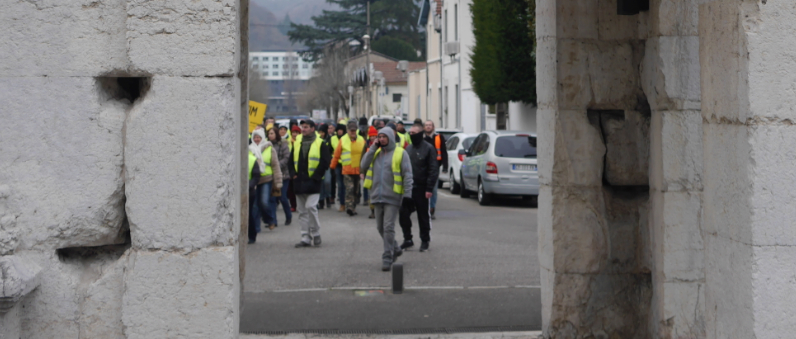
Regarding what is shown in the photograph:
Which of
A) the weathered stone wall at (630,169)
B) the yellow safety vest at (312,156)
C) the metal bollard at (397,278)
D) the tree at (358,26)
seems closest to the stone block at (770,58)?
the weathered stone wall at (630,169)

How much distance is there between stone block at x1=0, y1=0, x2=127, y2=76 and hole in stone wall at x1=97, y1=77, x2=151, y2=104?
0.10 m

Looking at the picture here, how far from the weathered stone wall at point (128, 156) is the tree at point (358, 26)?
78644mm

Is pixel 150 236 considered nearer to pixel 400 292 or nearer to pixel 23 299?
pixel 23 299

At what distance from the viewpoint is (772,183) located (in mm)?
3854

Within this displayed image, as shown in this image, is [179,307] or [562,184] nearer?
[179,307]

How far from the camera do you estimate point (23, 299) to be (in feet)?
12.4

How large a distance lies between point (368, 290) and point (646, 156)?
3.49 m

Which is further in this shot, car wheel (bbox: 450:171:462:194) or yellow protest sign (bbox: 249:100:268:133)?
car wheel (bbox: 450:171:462:194)

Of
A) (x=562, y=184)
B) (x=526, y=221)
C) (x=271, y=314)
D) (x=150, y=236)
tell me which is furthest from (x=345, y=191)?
(x=150, y=236)

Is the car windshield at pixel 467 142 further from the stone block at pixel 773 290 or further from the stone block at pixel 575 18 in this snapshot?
the stone block at pixel 773 290

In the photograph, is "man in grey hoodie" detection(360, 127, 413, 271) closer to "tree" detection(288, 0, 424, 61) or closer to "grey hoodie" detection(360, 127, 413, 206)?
"grey hoodie" detection(360, 127, 413, 206)

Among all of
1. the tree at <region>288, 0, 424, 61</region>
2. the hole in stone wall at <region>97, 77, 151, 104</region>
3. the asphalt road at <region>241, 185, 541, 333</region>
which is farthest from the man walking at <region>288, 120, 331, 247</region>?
the tree at <region>288, 0, 424, 61</region>

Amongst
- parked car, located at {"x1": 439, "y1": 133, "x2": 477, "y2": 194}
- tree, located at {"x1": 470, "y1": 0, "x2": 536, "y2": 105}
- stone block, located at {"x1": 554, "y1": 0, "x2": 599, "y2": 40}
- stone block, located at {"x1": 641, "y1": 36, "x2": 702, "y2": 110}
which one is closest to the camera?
stone block, located at {"x1": 641, "y1": 36, "x2": 702, "y2": 110}

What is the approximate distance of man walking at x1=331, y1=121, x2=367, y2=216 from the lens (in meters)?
16.0
